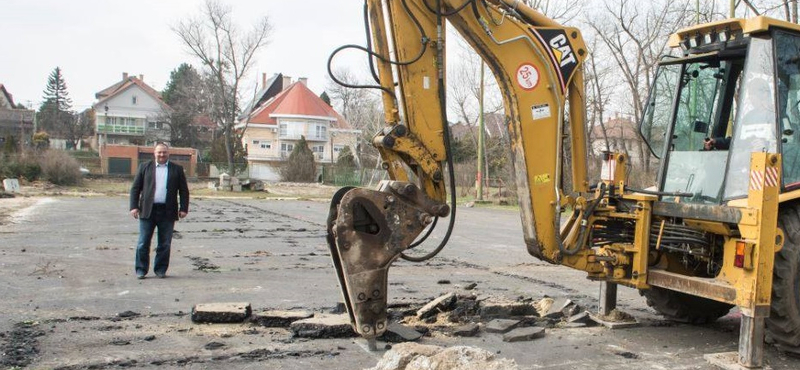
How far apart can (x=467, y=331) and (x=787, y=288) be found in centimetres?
255

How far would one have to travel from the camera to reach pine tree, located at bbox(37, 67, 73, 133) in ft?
289

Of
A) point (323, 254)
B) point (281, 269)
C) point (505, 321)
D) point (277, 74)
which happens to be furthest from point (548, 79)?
point (277, 74)

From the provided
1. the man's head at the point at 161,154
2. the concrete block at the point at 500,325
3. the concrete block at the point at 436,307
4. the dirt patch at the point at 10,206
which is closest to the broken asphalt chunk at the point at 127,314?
the concrete block at the point at 436,307

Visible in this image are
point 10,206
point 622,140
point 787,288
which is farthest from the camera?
point 622,140

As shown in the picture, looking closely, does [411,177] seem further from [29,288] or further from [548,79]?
[29,288]

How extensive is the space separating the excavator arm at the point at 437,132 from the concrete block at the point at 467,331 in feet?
2.91

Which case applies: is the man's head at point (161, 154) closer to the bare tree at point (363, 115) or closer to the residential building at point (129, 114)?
the bare tree at point (363, 115)

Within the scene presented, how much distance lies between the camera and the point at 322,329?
229 inches

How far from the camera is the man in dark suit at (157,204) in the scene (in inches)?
354

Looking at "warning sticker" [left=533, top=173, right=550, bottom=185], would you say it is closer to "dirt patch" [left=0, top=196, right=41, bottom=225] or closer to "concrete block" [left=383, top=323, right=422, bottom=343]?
"concrete block" [left=383, top=323, right=422, bottom=343]

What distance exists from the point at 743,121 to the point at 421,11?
2779mm

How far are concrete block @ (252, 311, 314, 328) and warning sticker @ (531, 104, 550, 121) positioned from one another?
2.74 m

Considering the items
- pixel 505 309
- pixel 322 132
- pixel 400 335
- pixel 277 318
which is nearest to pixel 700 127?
pixel 505 309

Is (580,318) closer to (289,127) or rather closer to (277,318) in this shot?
(277,318)
